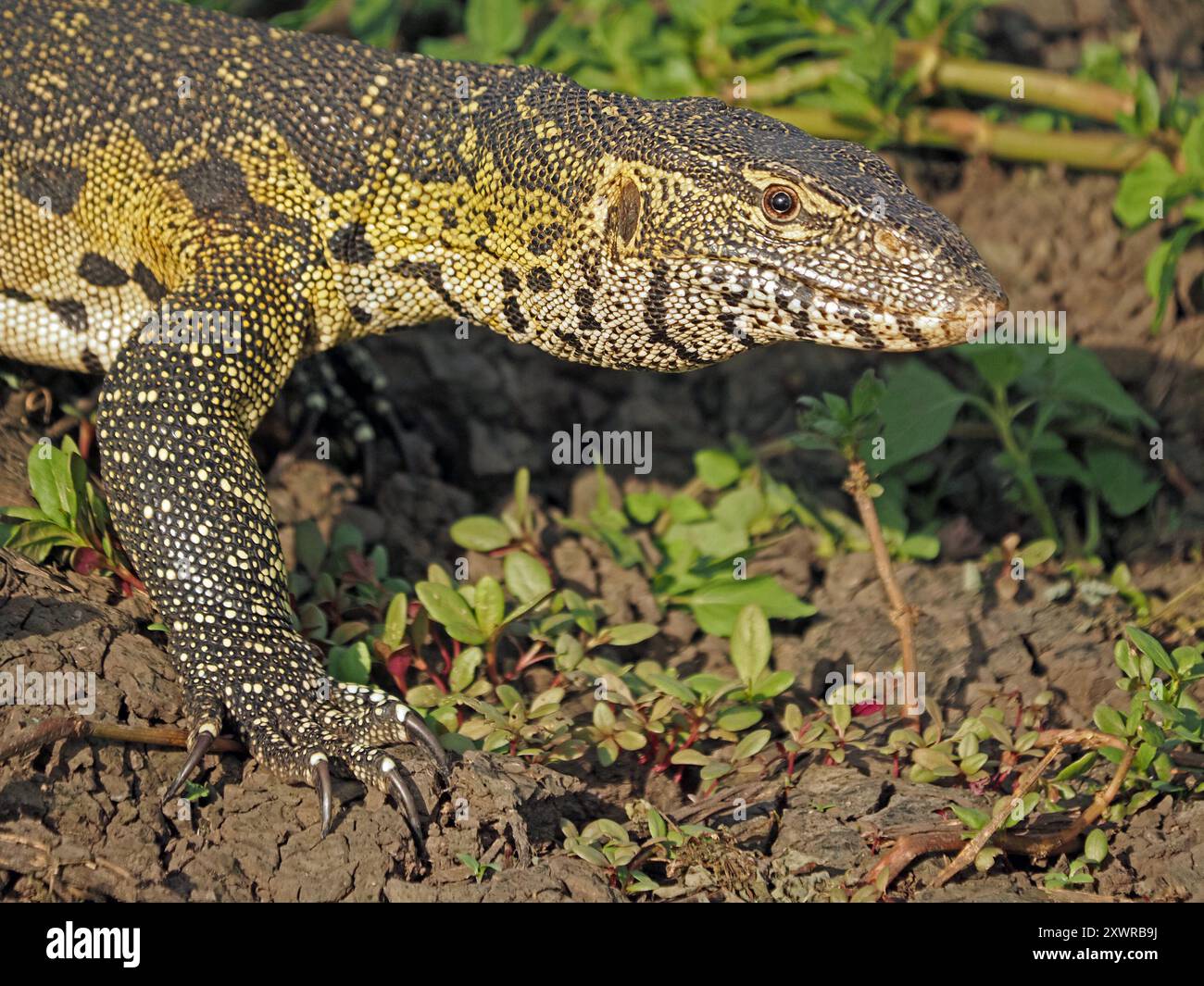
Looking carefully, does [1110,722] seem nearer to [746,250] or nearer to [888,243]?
[888,243]

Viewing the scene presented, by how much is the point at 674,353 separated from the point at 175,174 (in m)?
2.30

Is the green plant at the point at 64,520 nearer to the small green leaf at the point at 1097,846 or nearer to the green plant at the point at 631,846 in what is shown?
the green plant at the point at 631,846

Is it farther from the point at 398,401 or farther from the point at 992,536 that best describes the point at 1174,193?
the point at 398,401

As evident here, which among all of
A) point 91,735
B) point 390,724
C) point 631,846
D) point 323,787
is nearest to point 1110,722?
point 631,846

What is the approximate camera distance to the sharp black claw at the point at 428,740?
5188 millimetres

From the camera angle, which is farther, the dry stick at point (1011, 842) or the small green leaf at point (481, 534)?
the small green leaf at point (481, 534)

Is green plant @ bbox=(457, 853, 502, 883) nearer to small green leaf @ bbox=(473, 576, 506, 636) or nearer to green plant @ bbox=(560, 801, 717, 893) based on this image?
green plant @ bbox=(560, 801, 717, 893)

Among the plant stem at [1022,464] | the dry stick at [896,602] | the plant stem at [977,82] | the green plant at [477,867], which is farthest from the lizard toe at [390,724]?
the plant stem at [977,82]

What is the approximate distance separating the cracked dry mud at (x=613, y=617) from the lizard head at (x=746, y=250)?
157 centimetres

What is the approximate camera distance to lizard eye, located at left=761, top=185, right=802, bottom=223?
5359 mm

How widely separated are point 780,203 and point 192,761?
9.79 feet

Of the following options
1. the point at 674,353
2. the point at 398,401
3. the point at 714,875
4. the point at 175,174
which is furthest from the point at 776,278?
the point at 398,401

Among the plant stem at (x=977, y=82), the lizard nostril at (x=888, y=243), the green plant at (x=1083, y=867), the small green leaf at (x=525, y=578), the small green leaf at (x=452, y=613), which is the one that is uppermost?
the plant stem at (x=977, y=82)

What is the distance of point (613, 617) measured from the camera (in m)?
6.55
